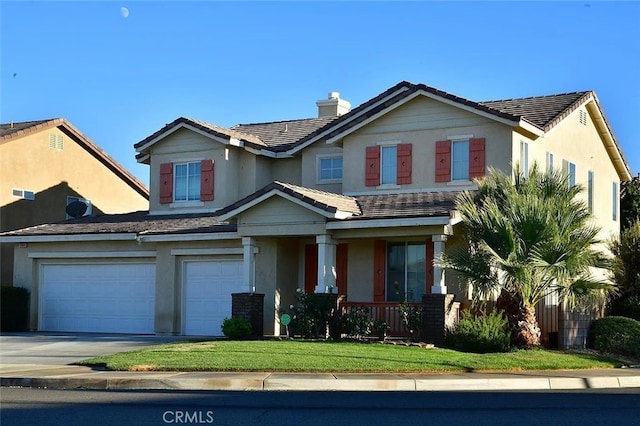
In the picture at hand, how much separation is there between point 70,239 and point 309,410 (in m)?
18.2

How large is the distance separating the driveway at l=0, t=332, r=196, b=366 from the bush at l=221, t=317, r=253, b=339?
1.57 m

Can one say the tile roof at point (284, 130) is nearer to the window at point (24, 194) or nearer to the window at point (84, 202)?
the window at point (84, 202)

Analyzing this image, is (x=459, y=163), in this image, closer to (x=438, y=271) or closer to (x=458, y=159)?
(x=458, y=159)

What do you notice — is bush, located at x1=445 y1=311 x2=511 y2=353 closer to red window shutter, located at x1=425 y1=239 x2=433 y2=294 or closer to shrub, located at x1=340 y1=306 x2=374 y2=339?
shrub, located at x1=340 y1=306 x2=374 y2=339

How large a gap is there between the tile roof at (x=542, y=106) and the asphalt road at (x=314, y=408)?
12.8 metres

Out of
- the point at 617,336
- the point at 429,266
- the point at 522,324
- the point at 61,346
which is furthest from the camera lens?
the point at 429,266

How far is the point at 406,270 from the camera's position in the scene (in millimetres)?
25484

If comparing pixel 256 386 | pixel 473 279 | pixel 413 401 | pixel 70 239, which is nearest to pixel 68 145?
pixel 70 239

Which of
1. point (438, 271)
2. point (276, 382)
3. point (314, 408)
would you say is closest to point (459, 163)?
point (438, 271)

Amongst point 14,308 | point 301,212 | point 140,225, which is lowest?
point 14,308

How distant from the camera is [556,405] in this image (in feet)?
44.2

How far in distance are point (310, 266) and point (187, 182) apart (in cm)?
562

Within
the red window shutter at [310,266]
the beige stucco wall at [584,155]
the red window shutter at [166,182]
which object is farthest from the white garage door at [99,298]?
the beige stucco wall at [584,155]

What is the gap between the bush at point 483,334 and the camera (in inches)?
827
